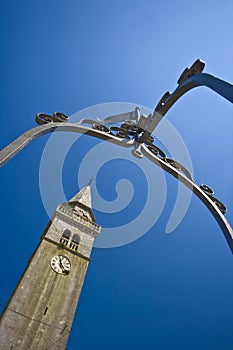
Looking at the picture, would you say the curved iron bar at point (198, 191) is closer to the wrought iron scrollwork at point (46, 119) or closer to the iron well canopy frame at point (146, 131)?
the iron well canopy frame at point (146, 131)

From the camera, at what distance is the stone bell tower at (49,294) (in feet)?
60.9

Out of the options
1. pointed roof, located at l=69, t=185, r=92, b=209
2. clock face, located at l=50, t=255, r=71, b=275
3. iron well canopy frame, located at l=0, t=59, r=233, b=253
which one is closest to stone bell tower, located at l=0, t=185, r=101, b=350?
clock face, located at l=50, t=255, r=71, b=275

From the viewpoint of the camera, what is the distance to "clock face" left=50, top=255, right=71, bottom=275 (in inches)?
960

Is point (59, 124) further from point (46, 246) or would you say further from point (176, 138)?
point (46, 246)

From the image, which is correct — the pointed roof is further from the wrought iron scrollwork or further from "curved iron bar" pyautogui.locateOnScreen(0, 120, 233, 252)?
the wrought iron scrollwork

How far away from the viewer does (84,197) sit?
143ft

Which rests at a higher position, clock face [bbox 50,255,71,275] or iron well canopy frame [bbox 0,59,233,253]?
clock face [bbox 50,255,71,275]

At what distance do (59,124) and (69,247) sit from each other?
26142mm

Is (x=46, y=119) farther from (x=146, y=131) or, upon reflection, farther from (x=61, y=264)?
(x=61, y=264)

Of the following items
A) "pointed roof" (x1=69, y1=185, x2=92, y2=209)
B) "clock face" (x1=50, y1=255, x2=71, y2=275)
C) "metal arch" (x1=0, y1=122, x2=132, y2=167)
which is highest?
"pointed roof" (x1=69, y1=185, x2=92, y2=209)

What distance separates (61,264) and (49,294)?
343cm

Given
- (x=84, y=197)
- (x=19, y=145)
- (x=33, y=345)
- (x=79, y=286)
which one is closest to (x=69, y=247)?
(x=79, y=286)

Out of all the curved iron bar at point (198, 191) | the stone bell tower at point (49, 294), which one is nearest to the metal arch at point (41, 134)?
the curved iron bar at point (198, 191)

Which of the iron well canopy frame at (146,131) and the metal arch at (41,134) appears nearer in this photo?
the metal arch at (41,134)
